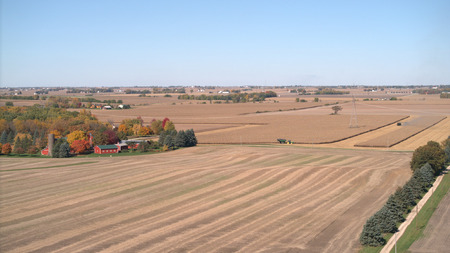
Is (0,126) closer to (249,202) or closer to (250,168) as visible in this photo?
(250,168)

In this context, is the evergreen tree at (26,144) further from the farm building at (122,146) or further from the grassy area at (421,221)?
the grassy area at (421,221)

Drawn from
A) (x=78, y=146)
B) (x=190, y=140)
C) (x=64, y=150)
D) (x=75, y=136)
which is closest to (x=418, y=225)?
(x=190, y=140)

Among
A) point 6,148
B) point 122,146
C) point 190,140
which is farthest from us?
point 190,140

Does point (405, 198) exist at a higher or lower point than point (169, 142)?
higher

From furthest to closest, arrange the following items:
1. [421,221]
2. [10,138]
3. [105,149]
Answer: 1. [10,138]
2. [105,149]
3. [421,221]

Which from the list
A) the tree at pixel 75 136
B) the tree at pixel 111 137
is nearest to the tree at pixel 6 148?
the tree at pixel 75 136

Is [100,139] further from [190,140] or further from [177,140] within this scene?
[190,140]

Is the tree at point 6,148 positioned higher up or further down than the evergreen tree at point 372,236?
further down
